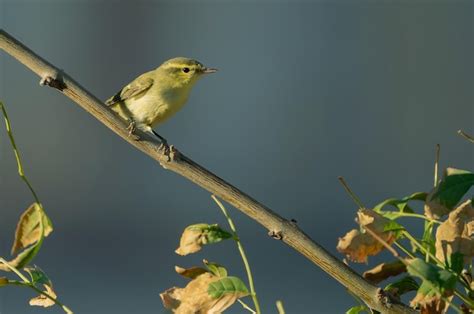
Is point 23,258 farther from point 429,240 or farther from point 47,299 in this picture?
point 429,240

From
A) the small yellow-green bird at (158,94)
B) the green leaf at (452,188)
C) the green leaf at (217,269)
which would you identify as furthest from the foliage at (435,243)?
the small yellow-green bird at (158,94)

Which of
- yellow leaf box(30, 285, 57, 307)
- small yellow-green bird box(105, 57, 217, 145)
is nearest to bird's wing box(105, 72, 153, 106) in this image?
small yellow-green bird box(105, 57, 217, 145)

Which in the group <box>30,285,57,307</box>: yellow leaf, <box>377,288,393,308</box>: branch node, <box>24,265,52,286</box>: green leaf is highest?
<box>377,288,393,308</box>: branch node

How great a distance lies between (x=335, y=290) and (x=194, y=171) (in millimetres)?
4573

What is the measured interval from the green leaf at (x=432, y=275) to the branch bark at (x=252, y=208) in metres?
0.07

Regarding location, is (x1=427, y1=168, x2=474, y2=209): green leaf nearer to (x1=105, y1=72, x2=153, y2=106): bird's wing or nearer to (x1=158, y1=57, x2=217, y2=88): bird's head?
(x1=105, y1=72, x2=153, y2=106): bird's wing

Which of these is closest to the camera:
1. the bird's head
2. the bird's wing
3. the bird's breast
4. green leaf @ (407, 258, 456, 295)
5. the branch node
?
green leaf @ (407, 258, 456, 295)

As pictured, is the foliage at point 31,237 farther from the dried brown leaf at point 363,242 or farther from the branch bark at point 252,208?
the dried brown leaf at point 363,242

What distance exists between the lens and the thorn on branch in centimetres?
66

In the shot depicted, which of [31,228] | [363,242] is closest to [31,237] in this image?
[31,228]

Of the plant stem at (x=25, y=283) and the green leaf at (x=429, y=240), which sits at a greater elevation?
the green leaf at (x=429, y=240)

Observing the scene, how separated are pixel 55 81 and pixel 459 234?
36 cm

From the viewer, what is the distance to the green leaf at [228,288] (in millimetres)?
640

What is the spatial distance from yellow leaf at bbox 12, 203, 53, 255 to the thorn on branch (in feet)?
0.36
